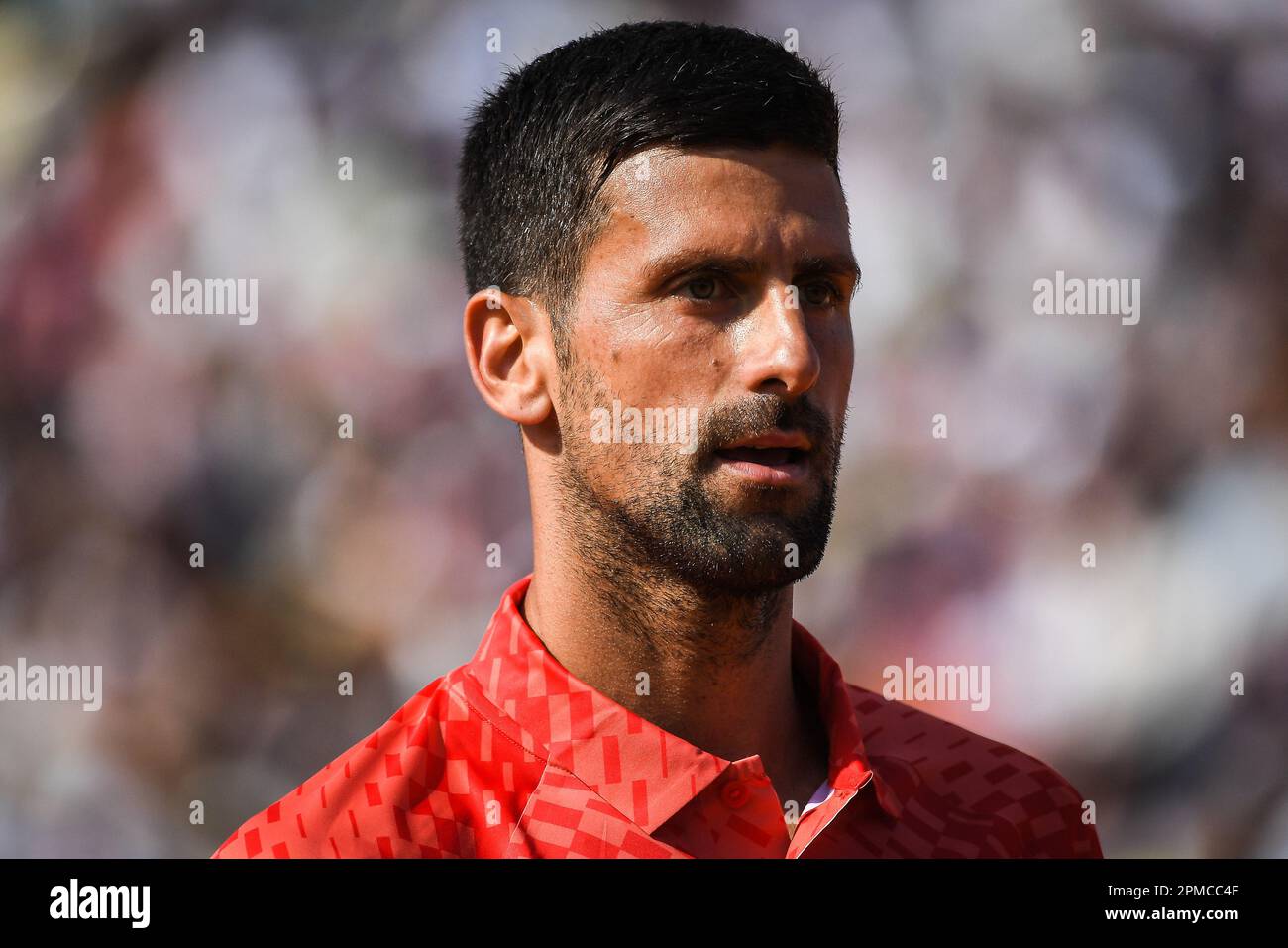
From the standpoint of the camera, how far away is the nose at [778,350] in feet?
5.32

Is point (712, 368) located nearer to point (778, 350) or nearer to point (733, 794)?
point (778, 350)

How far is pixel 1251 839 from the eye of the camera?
10.7 feet

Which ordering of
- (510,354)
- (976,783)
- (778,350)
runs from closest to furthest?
1. (778,350)
2. (510,354)
3. (976,783)

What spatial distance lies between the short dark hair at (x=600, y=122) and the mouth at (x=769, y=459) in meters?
0.31

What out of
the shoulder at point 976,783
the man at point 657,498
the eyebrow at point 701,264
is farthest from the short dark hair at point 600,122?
the shoulder at point 976,783

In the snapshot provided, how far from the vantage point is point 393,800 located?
5.52 ft

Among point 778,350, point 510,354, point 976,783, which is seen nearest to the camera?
point 778,350

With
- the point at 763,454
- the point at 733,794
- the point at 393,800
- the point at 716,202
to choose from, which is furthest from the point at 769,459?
the point at 393,800

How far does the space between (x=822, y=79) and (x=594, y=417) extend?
0.76 metres

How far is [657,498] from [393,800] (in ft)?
1.87

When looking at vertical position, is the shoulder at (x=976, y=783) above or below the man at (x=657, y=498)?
below

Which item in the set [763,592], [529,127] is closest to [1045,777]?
[763,592]

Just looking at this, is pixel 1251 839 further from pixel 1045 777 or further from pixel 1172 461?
pixel 1045 777

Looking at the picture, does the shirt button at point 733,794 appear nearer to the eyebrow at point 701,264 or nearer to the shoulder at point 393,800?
the shoulder at point 393,800
